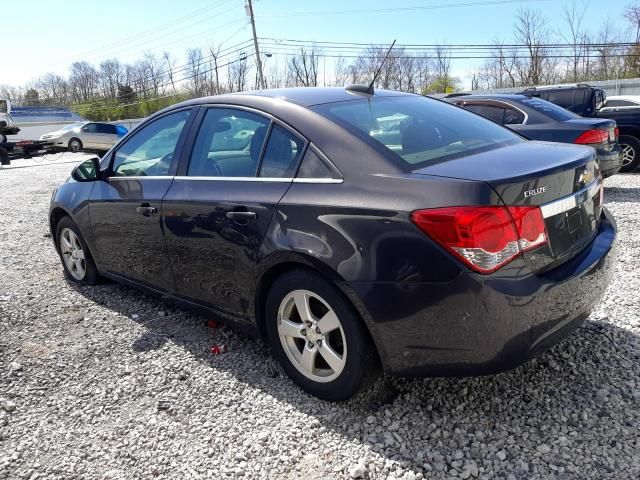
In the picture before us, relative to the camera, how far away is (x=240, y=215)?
9.21ft

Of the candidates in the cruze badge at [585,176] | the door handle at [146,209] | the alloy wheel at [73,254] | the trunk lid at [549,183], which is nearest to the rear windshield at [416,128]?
the trunk lid at [549,183]

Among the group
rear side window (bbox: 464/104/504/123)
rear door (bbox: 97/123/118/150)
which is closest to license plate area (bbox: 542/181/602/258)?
rear side window (bbox: 464/104/504/123)

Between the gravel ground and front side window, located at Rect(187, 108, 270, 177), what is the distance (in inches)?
45.4

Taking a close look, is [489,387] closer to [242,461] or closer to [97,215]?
[242,461]

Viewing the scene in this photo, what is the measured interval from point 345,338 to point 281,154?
1030 mm

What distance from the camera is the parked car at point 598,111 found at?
939 cm

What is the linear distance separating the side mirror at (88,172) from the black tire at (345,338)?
207cm

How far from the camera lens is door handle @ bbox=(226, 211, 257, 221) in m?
2.75

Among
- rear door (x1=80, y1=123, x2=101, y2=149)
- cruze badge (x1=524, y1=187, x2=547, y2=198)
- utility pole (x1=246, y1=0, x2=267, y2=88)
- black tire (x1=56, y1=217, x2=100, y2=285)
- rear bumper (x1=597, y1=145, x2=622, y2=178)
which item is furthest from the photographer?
utility pole (x1=246, y1=0, x2=267, y2=88)

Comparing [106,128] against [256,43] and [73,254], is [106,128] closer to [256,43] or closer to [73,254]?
[256,43]

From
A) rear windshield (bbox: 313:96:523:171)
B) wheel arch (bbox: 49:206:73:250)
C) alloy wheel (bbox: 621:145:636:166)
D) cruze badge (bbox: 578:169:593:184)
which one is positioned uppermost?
rear windshield (bbox: 313:96:523:171)

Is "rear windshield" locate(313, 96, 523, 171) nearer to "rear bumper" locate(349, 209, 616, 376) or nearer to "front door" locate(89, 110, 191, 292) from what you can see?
"rear bumper" locate(349, 209, 616, 376)

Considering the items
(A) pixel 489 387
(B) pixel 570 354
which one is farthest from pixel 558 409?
(B) pixel 570 354

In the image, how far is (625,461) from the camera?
2145 millimetres
